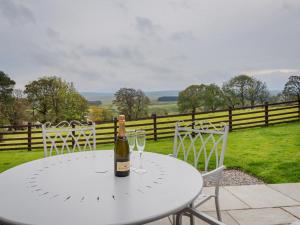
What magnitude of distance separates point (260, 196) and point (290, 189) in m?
0.52

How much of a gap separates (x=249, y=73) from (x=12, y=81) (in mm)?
13207

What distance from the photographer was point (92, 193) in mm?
1304

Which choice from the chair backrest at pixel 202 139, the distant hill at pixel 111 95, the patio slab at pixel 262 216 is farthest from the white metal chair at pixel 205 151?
the distant hill at pixel 111 95

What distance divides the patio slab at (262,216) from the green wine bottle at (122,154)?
1494 millimetres

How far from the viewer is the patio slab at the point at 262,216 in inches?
99.4

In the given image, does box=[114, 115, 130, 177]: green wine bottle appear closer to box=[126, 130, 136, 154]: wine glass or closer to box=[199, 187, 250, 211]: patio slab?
box=[126, 130, 136, 154]: wine glass

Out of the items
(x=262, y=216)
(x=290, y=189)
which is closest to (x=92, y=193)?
(x=262, y=216)

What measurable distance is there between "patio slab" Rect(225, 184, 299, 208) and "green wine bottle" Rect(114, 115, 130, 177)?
6.25 feet

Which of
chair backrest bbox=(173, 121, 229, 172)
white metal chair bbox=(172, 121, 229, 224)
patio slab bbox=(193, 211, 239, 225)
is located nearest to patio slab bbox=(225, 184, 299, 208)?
patio slab bbox=(193, 211, 239, 225)

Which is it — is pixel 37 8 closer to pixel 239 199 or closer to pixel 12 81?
pixel 239 199

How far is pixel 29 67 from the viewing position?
9.03 metres

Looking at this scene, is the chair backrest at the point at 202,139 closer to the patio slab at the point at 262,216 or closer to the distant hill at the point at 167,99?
the patio slab at the point at 262,216

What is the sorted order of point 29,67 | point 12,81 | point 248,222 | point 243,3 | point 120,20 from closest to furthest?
1. point 248,222
2. point 243,3
3. point 120,20
4. point 29,67
5. point 12,81

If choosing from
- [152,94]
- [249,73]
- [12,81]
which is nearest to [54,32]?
[152,94]
